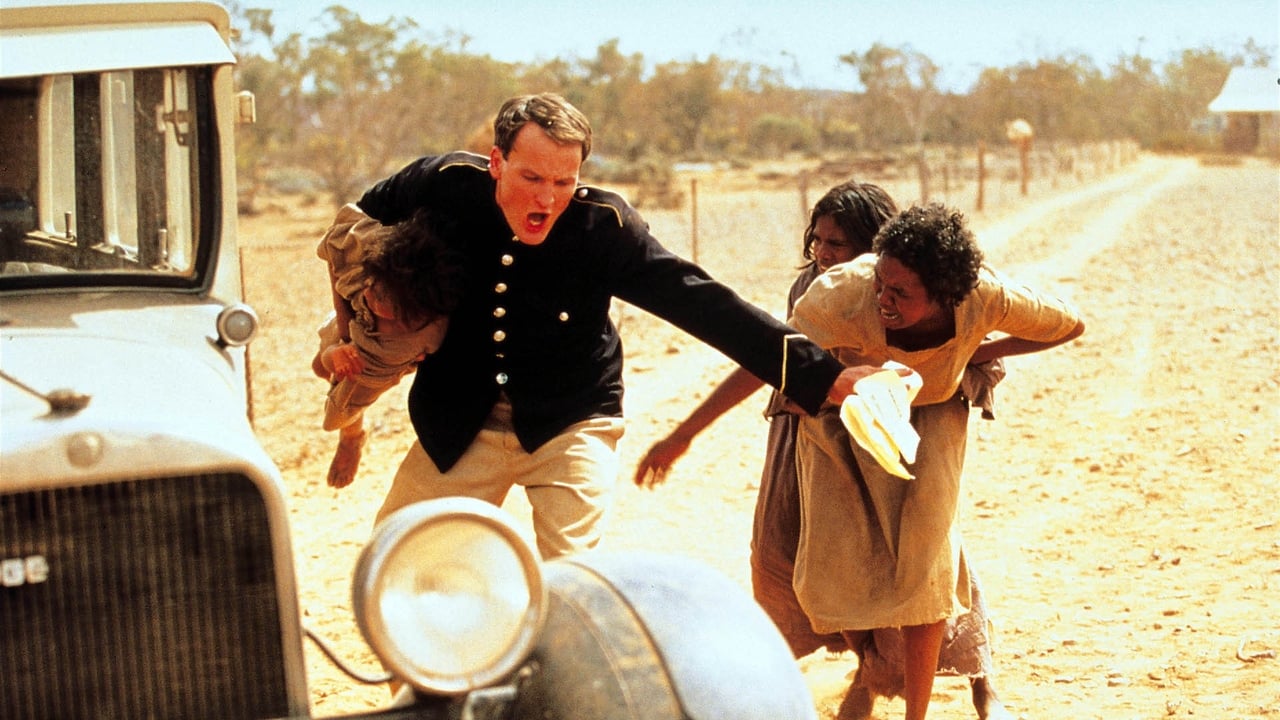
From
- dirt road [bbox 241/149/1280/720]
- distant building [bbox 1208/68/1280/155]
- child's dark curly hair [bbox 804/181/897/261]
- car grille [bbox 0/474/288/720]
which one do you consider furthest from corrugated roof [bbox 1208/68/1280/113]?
car grille [bbox 0/474/288/720]

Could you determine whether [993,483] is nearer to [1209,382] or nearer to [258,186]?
[1209,382]

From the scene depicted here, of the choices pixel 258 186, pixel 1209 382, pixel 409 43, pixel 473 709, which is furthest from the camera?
pixel 409 43

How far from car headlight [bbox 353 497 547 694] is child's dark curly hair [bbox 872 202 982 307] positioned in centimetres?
176

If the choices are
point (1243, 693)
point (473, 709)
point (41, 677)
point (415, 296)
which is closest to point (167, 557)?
point (41, 677)

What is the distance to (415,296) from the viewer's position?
3.81 meters

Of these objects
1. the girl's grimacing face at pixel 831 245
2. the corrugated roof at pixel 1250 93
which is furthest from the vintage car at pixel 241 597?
the corrugated roof at pixel 1250 93

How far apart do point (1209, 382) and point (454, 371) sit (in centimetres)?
756

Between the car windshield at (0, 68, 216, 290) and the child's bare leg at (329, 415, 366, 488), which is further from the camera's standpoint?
the child's bare leg at (329, 415, 366, 488)

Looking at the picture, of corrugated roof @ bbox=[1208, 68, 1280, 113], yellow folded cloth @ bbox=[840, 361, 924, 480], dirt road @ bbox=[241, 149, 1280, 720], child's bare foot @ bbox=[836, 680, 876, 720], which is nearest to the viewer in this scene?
yellow folded cloth @ bbox=[840, 361, 924, 480]

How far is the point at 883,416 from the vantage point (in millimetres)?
3604

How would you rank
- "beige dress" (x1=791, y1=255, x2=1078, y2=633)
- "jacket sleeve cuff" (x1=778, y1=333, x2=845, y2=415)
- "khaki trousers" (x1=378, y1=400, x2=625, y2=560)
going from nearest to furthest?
"jacket sleeve cuff" (x1=778, y1=333, x2=845, y2=415) < "khaki trousers" (x1=378, y1=400, x2=625, y2=560) < "beige dress" (x1=791, y1=255, x2=1078, y2=633)

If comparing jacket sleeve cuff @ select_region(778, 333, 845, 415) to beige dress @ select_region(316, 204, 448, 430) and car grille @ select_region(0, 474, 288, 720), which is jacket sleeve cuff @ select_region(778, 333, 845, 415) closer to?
beige dress @ select_region(316, 204, 448, 430)

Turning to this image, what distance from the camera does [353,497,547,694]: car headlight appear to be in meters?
2.62

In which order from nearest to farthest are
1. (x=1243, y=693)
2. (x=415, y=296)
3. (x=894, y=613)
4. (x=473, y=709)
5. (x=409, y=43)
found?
(x=473, y=709)
(x=415, y=296)
(x=894, y=613)
(x=1243, y=693)
(x=409, y=43)
